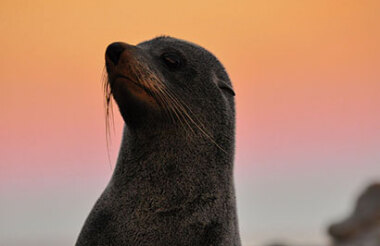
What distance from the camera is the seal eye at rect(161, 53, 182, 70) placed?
19.9ft

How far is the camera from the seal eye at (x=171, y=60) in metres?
6.05

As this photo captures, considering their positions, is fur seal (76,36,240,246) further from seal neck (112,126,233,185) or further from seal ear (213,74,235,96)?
seal ear (213,74,235,96)

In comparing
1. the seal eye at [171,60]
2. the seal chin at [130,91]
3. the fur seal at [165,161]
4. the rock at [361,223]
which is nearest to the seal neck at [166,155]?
the fur seal at [165,161]

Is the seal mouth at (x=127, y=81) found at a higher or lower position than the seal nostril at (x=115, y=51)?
lower

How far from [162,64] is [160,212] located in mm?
1504

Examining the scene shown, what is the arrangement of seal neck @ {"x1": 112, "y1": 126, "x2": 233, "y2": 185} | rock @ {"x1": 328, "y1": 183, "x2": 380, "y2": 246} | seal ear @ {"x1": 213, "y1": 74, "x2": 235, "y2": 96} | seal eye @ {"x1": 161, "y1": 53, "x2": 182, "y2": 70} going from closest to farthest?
seal neck @ {"x1": 112, "y1": 126, "x2": 233, "y2": 185} → seal eye @ {"x1": 161, "y1": 53, "x2": 182, "y2": 70} → seal ear @ {"x1": 213, "y1": 74, "x2": 235, "y2": 96} → rock @ {"x1": 328, "y1": 183, "x2": 380, "y2": 246}

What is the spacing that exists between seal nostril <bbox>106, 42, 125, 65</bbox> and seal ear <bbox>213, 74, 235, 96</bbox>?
3.91 feet

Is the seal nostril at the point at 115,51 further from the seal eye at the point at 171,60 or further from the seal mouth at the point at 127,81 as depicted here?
the seal eye at the point at 171,60

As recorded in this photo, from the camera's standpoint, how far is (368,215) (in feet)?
86.8

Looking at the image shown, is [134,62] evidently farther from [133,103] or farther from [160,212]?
[160,212]

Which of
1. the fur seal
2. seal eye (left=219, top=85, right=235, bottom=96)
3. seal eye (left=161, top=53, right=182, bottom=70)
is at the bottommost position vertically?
the fur seal

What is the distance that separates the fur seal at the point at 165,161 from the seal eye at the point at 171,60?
10 mm

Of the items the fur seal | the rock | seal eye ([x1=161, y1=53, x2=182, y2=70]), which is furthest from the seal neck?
the rock

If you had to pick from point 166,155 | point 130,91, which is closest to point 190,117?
point 166,155
